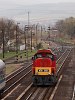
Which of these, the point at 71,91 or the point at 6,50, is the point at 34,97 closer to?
the point at 71,91

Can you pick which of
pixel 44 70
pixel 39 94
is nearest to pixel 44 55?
pixel 44 70

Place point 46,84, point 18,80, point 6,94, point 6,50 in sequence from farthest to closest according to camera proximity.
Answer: point 6,50
point 18,80
point 46,84
point 6,94

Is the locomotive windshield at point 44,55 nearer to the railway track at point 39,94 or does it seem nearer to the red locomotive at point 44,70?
the red locomotive at point 44,70

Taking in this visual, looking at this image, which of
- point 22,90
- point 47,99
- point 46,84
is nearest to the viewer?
point 47,99

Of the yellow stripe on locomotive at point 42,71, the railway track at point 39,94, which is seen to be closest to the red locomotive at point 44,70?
the yellow stripe on locomotive at point 42,71

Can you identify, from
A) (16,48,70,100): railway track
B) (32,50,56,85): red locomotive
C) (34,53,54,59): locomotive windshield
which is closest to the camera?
(16,48,70,100): railway track

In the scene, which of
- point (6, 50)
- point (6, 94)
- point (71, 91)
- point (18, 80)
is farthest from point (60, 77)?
point (6, 50)

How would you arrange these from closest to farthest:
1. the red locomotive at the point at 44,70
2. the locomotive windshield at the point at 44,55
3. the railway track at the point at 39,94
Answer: the railway track at the point at 39,94 < the red locomotive at the point at 44,70 < the locomotive windshield at the point at 44,55

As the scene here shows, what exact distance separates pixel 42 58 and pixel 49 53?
94 cm

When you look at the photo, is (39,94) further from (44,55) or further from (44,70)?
(44,55)

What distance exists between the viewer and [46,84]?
3609 cm

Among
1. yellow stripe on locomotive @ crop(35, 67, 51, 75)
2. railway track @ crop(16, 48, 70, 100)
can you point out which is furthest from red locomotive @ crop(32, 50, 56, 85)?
railway track @ crop(16, 48, 70, 100)

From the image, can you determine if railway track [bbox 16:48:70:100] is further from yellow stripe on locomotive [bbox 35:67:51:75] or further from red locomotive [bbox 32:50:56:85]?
yellow stripe on locomotive [bbox 35:67:51:75]

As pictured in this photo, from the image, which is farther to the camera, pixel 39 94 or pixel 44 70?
pixel 44 70
